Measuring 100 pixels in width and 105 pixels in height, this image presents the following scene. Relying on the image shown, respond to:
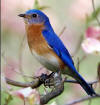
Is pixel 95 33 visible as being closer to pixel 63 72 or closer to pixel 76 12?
pixel 63 72

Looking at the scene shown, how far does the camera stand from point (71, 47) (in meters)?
4.70

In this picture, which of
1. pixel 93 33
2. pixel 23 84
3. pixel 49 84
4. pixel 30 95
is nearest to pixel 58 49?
pixel 93 33

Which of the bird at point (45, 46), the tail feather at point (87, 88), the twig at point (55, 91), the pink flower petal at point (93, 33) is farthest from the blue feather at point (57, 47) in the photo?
the twig at point (55, 91)

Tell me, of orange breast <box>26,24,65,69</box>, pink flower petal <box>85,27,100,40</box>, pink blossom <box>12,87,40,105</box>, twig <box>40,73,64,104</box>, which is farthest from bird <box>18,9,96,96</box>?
pink blossom <box>12,87,40,105</box>

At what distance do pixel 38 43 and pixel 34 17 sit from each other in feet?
0.55

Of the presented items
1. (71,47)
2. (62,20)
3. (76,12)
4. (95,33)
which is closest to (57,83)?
(95,33)

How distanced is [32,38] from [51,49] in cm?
14

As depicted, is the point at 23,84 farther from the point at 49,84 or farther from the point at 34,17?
the point at 34,17

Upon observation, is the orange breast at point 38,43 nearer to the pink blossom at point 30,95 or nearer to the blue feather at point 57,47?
the blue feather at point 57,47

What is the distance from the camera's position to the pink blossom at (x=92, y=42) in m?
2.37

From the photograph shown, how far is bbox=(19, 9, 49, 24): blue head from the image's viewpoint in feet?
8.96

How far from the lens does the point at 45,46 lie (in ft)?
9.22

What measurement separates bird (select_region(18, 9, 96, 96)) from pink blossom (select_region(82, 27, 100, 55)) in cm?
32

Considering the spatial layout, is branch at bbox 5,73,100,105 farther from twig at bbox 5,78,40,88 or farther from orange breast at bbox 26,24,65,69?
orange breast at bbox 26,24,65,69
